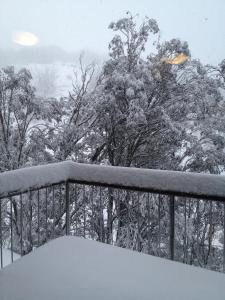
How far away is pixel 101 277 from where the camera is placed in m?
1.36

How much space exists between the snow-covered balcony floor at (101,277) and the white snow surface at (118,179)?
578 millimetres

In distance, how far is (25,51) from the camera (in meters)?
7.18

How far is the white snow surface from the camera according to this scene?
6.52 ft

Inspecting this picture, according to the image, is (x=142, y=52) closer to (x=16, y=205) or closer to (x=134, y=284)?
(x=16, y=205)

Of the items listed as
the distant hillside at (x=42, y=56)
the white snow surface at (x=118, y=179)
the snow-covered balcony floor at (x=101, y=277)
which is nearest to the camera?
the snow-covered balcony floor at (x=101, y=277)

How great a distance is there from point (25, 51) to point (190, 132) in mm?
4330

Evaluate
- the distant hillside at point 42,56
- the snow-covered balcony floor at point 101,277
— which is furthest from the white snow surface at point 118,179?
the distant hillside at point 42,56

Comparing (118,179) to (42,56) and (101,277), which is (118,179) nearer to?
(101,277)

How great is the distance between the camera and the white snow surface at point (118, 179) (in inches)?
78.2

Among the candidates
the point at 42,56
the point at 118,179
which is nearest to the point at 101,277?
the point at 118,179

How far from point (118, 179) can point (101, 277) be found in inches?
39.5

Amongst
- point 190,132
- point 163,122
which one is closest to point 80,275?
point 163,122

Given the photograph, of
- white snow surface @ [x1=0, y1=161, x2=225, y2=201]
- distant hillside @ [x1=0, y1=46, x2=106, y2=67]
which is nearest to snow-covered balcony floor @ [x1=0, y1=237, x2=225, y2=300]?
white snow surface @ [x1=0, y1=161, x2=225, y2=201]

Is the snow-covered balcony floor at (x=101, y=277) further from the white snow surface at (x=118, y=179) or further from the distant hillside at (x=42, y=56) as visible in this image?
the distant hillside at (x=42, y=56)
